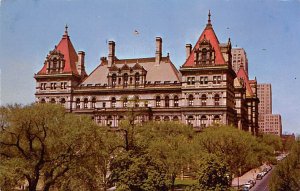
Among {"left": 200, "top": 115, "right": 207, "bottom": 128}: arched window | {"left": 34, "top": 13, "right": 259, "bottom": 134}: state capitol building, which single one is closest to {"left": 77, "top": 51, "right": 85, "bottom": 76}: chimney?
{"left": 34, "top": 13, "right": 259, "bottom": 134}: state capitol building

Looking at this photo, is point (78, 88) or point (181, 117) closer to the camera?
point (181, 117)

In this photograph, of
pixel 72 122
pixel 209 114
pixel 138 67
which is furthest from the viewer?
pixel 138 67

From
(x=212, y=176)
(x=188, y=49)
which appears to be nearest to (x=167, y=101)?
(x=188, y=49)

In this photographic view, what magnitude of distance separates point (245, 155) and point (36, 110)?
31200mm

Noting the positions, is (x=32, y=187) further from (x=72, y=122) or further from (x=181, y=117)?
(x=181, y=117)

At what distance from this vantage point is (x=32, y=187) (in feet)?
122

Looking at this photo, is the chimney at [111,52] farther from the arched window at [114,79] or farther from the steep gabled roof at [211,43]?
the steep gabled roof at [211,43]

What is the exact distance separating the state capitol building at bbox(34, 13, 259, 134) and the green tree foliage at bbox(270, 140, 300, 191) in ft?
92.8

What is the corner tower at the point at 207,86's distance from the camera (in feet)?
244

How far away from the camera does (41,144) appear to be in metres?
38.6

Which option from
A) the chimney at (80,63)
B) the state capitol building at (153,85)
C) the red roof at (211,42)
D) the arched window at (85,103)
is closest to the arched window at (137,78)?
the state capitol building at (153,85)

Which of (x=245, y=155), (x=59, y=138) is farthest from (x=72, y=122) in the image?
(x=245, y=155)

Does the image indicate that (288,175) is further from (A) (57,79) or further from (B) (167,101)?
(A) (57,79)

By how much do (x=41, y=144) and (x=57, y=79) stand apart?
48885 millimetres
